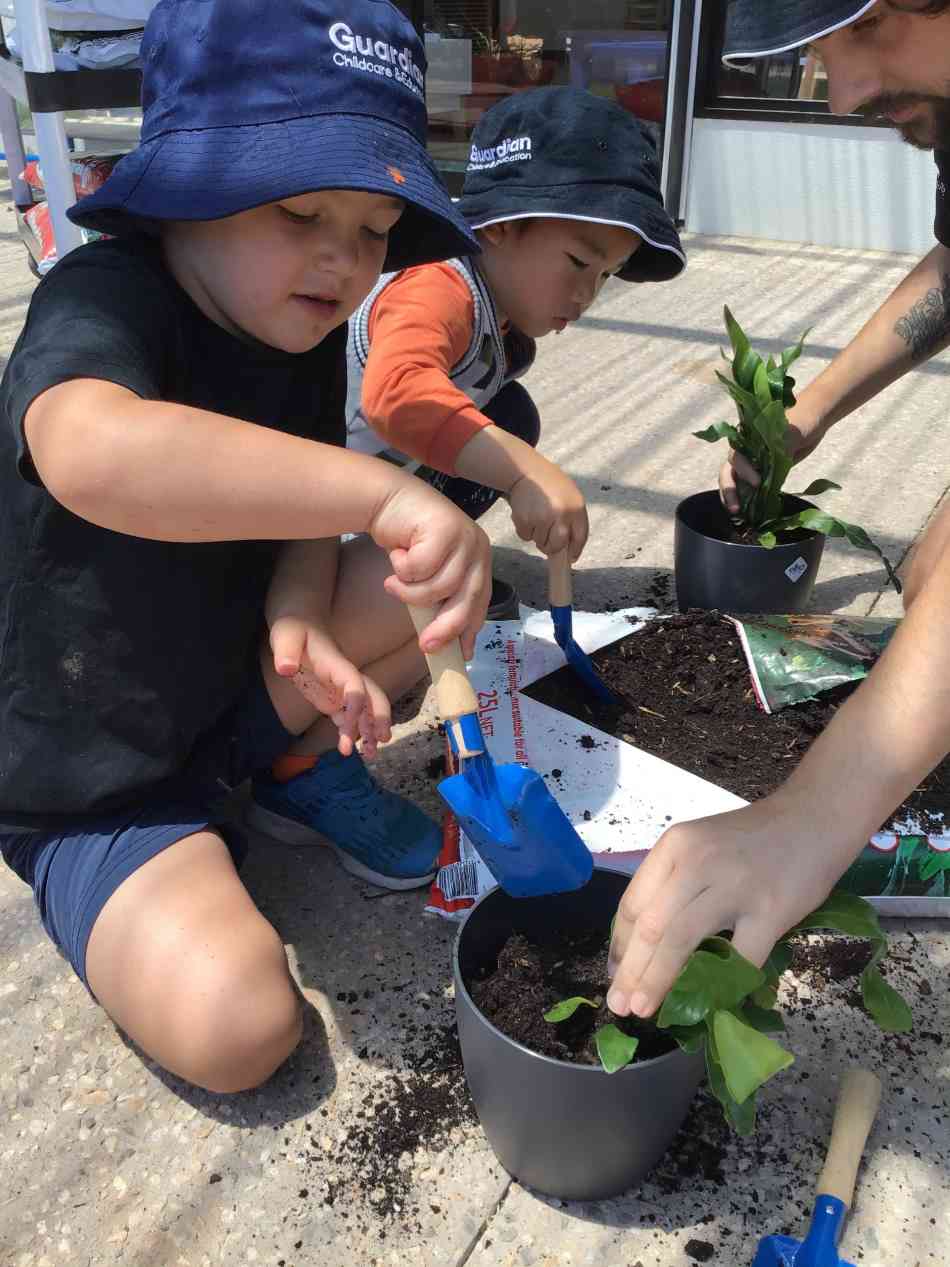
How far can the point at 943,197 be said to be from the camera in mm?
1705

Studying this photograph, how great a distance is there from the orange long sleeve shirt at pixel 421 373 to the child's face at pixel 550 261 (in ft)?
0.52

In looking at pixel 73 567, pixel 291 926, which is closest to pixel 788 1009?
pixel 291 926

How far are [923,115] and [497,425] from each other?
90 centimetres

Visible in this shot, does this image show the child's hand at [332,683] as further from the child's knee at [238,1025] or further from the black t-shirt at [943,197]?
the black t-shirt at [943,197]

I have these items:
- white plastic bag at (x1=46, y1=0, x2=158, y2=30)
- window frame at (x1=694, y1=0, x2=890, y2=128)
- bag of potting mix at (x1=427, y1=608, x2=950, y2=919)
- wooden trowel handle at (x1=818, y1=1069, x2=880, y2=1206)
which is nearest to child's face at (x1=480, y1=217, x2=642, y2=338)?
bag of potting mix at (x1=427, y1=608, x2=950, y2=919)

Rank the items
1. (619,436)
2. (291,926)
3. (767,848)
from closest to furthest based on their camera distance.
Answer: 1. (767,848)
2. (291,926)
3. (619,436)

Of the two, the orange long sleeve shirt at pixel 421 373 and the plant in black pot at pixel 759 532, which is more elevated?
the orange long sleeve shirt at pixel 421 373

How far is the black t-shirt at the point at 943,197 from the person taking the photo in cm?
164

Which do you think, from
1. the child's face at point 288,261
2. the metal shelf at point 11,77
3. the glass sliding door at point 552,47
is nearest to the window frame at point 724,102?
the glass sliding door at point 552,47

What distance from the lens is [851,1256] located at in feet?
3.38

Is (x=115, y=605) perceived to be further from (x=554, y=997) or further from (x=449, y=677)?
(x=554, y=997)

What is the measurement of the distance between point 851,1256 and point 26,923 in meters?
1.06

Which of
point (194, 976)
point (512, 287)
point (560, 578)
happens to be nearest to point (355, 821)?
point (194, 976)

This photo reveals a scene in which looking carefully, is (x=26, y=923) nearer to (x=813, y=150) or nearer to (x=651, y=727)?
(x=651, y=727)
